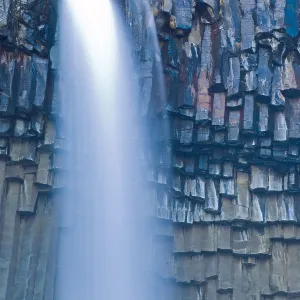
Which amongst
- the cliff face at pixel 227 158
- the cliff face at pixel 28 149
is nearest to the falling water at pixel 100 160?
the cliff face at pixel 28 149

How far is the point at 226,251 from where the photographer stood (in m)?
9.77

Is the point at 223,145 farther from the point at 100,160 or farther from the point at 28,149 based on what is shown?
the point at 28,149

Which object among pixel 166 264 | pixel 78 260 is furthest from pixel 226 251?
pixel 78 260

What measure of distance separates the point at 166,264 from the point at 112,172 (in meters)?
1.60

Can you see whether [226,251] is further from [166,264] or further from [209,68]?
[209,68]

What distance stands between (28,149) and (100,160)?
1079 mm

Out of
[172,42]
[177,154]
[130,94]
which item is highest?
[172,42]

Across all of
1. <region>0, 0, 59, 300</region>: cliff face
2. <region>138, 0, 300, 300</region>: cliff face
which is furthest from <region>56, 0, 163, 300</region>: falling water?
<region>138, 0, 300, 300</region>: cliff face

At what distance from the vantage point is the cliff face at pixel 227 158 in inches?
380

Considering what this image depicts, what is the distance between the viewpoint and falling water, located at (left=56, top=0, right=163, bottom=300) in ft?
30.1

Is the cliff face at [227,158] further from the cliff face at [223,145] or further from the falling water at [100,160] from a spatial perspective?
the falling water at [100,160]

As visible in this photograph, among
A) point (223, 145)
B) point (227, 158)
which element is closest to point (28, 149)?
point (223, 145)

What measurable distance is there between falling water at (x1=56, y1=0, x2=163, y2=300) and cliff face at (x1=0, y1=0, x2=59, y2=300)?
239mm

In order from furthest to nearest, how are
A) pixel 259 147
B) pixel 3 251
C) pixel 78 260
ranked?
pixel 259 147
pixel 78 260
pixel 3 251
